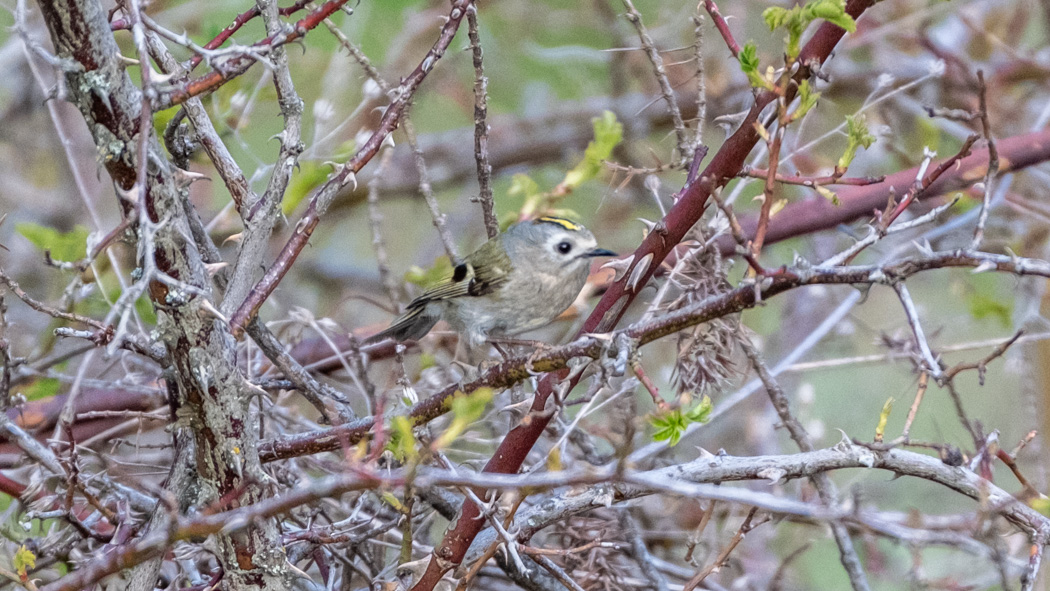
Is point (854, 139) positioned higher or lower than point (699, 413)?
higher

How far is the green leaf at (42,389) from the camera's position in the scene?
2705 mm

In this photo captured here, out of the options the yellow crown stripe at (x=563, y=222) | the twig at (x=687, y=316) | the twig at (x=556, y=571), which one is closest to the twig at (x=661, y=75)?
the twig at (x=687, y=316)

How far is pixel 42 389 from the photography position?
2709 mm

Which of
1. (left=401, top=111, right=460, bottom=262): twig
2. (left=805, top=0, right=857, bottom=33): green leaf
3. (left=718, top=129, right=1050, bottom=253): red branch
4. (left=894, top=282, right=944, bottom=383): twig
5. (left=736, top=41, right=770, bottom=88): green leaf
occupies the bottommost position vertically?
(left=894, top=282, right=944, bottom=383): twig

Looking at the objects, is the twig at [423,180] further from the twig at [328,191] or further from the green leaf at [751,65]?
the green leaf at [751,65]

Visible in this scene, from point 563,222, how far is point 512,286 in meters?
0.31

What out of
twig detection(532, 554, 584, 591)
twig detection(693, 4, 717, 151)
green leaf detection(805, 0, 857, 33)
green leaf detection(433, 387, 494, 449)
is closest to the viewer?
green leaf detection(433, 387, 494, 449)

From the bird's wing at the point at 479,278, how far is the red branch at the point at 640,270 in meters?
1.29

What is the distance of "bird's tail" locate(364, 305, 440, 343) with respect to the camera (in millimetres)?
2918

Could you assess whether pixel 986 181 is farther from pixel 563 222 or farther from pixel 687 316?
pixel 563 222

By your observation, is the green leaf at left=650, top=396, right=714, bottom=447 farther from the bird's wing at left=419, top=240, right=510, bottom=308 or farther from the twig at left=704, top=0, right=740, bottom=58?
the bird's wing at left=419, top=240, right=510, bottom=308

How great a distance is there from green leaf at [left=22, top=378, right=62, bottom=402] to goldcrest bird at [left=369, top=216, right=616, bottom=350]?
3.09 ft

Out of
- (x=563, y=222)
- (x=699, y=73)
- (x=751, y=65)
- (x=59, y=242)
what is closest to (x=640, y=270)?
(x=751, y=65)

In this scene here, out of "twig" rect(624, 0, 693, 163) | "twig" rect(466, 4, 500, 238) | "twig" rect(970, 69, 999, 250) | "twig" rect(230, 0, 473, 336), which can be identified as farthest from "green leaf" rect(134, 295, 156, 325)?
"twig" rect(970, 69, 999, 250)
